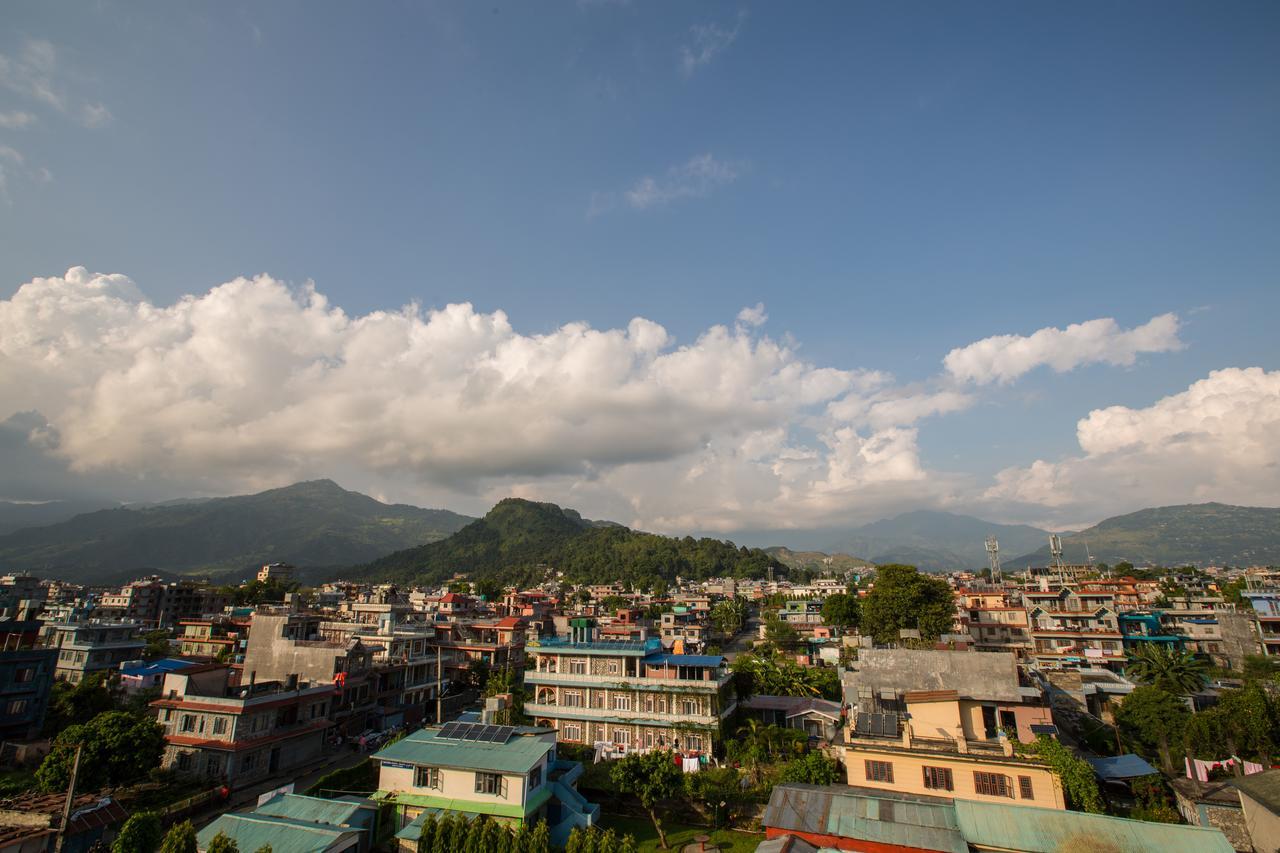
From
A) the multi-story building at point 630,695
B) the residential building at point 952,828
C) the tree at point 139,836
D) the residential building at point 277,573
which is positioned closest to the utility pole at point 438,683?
the multi-story building at point 630,695

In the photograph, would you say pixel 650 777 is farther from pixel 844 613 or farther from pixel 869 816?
pixel 844 613

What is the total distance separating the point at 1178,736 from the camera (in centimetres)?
3353

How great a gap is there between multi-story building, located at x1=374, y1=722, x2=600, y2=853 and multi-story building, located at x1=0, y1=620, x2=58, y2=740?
2806cm

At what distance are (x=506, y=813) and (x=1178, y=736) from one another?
3644 centimetres

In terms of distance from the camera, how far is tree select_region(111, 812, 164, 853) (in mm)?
20781

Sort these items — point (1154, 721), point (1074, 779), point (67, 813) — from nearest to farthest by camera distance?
point (67, 813)
point (1074, 779)
point (1154, 721)

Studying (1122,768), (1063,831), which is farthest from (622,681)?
(1122,768)

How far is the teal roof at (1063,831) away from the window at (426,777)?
20.1 metres

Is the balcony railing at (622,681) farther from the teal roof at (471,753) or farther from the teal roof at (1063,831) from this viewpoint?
the teal roof at (1063,831)

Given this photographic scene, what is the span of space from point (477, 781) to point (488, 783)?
530 mm

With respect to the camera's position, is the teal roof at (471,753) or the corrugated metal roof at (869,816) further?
the teal roof at (471,753)

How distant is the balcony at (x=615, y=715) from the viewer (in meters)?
35.5

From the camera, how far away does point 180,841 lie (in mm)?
18781

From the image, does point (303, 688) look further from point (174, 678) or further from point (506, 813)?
point (506, 813)
